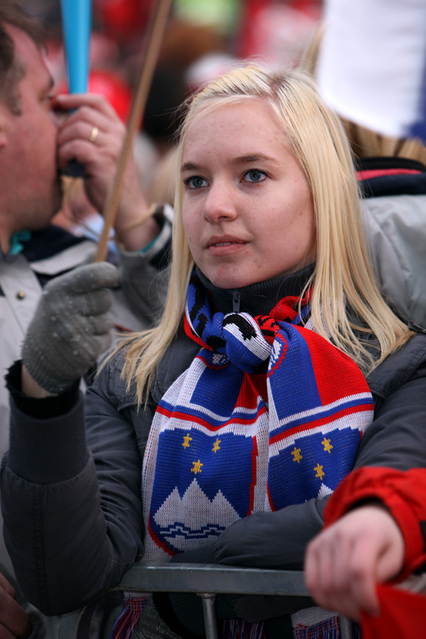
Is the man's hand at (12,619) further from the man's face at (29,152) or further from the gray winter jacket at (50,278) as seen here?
the man's face at (29,152)

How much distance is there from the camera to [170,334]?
1.68 meters

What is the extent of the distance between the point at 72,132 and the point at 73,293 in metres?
1.17

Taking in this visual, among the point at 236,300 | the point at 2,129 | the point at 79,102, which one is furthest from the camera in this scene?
the point at 79,102

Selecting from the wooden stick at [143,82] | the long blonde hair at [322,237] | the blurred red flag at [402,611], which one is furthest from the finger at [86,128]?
the blurred red flag at [402,611]

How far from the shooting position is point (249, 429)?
143 cm

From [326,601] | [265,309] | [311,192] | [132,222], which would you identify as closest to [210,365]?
[265,309]

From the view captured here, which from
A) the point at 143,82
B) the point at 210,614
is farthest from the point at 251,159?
the point at 210,614

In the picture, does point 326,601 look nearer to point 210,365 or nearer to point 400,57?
point 210,365

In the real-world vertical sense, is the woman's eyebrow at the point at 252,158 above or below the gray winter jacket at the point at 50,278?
above

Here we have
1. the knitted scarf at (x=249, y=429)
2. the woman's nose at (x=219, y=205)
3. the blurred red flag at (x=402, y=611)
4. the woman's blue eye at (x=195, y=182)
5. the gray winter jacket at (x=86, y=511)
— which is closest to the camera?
the blurred red flag at (x=402, y=611)

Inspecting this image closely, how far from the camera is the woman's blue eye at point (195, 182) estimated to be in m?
1.59

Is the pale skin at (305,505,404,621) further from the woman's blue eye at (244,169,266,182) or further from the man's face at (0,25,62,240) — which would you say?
the man's face at (0,25,62,240)

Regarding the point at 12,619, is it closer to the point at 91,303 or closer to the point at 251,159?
the point at 91,303

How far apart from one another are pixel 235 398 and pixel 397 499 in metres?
0.54
